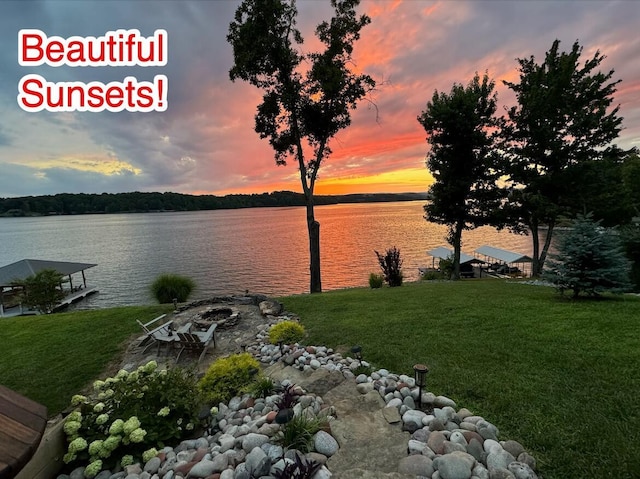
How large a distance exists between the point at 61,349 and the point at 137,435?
6.23m

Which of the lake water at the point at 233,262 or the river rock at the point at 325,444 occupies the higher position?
the river rock at the point at 325,444

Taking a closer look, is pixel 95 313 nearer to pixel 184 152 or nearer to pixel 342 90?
pixel 342 90

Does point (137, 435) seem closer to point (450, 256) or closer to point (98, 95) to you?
point (98, 95)

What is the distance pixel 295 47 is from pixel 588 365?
1232cm

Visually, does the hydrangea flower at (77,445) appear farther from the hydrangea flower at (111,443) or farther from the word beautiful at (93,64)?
the word beautiful at (93,64)

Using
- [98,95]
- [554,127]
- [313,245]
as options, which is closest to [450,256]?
[554,127]

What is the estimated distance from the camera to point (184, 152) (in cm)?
2966

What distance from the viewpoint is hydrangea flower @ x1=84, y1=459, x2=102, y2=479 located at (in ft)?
8.82

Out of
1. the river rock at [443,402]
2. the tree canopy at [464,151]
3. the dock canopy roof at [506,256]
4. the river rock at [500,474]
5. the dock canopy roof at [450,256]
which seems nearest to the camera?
the river rock at [500,474]

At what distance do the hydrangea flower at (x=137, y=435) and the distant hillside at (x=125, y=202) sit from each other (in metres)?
102

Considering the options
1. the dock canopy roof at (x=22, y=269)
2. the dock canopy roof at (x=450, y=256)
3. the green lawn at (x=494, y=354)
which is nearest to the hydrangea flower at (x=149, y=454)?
the green lawn at (x=494, y=354)

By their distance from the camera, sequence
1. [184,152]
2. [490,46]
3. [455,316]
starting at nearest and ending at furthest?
[455,316]
[490,46]
[184,152]

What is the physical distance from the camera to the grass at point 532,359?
8.74 feet

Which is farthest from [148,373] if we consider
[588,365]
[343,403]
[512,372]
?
[588,365]
